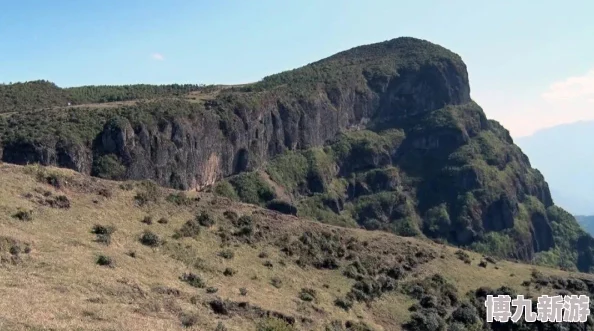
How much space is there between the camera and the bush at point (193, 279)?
32.8 metres

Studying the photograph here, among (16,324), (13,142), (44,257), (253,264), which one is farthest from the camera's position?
(13,142)

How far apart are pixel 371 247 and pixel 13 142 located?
7709 cm

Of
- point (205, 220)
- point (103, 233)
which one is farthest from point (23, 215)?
point (205, 220)

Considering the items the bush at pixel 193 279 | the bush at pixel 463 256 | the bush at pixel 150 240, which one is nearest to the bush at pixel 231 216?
the bush at pixel 150 240

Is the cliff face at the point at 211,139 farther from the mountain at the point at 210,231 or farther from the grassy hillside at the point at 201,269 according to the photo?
the grassy hillside at the point at 201,269

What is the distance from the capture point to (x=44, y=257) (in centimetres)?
2783

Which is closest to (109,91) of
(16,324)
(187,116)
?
(187,116)

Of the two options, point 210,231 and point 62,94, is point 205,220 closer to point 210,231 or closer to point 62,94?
point 210,231

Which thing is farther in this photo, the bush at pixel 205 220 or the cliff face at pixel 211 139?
the cliff face at pixel 211 139

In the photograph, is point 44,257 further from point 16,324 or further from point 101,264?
point 16,324

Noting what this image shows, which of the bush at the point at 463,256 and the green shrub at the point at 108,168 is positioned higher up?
the green shrub at the point at 108,168

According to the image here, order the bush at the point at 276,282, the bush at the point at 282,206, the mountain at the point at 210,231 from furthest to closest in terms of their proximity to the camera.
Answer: the bush at the point at 282,206
the bush at the point at 276,282
the mountain at the point at 210,231

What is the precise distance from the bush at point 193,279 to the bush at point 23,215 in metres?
11.0

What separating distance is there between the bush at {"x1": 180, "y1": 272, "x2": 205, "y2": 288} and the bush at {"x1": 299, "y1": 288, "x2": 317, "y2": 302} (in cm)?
896
